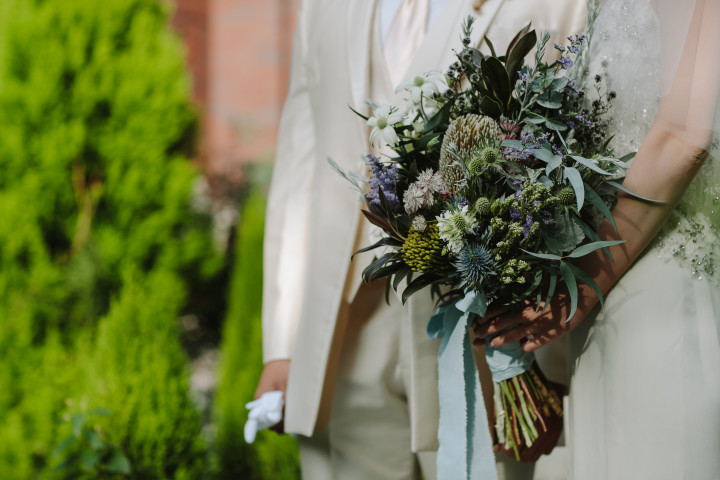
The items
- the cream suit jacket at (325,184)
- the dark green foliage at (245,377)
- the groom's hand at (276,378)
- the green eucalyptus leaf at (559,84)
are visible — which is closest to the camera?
the green eucalyptus leaf at (559,84)

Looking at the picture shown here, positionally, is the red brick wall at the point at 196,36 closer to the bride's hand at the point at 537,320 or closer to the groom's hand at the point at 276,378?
the groom's hand at the point at 276,378

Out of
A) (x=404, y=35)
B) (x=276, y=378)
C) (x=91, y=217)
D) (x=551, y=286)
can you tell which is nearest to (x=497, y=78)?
(x=551, y=286)

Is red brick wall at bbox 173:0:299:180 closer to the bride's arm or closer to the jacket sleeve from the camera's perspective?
the jacket sleeve

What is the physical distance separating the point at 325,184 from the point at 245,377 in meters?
2.13

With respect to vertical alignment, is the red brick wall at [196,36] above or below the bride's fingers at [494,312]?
above

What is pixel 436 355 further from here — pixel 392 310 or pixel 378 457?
pixel 378 457

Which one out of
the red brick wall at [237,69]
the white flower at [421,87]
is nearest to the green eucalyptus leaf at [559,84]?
the white flower at [421,87]

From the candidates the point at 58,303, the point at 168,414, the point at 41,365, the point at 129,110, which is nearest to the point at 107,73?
the point at 129,110

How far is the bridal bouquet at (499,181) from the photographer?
1241 mm

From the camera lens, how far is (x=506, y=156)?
125cm

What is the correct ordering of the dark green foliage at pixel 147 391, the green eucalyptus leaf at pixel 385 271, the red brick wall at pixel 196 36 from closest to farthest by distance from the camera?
the green eucalyptus leaf at pixel 385 271 → the dark green foliage at pixel 147 391 → the red brick wall at pixel 196 36

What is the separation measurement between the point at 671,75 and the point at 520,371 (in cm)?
61

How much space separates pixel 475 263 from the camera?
126 centimetres

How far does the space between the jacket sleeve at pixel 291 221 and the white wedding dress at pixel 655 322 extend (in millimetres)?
836
